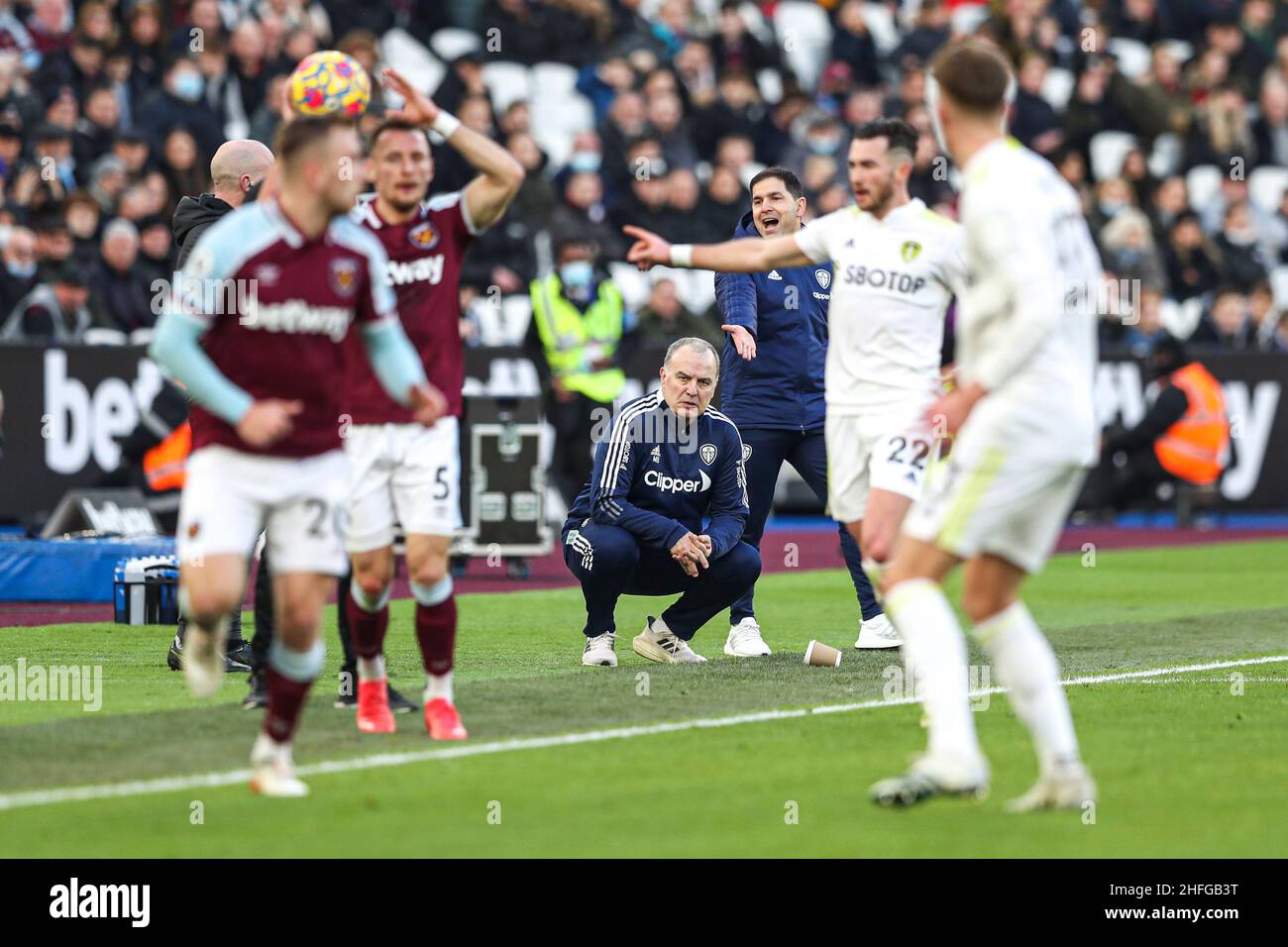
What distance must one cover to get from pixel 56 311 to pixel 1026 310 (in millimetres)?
13769

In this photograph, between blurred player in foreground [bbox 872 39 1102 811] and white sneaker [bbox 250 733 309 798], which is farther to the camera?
white sneaker [bbox 250 733 309 798]

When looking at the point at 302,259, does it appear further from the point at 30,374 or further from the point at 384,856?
the point at 30,374

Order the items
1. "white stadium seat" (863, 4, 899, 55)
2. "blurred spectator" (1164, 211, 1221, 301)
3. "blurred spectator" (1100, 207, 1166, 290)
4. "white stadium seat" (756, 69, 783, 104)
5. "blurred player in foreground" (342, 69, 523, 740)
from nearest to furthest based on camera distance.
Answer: "blurred player in foreground" (342, 69, 523, 740) → "blurred spectator" (1100, 207, 1166, 290) → "blurred spectator" (1164, 211, 1221, 301) → "white stadium seat" (756, 69, 783, 104) → "white stadium seat" (863, 4, 899, 55)

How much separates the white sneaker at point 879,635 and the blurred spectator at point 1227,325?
1300 centimetres

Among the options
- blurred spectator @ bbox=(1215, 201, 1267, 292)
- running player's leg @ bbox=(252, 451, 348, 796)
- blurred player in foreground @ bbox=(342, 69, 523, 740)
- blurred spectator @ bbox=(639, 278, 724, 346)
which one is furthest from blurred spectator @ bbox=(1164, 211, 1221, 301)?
running player's leg @ bbox=(252, 451, 348, 796)

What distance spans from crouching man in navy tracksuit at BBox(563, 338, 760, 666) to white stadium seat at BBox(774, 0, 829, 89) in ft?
51.7

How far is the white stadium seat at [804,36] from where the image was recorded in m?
26.3

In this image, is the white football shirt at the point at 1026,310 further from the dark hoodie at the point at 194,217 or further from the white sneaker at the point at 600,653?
the white sneaker at the point at 600,653

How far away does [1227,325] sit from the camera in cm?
2330

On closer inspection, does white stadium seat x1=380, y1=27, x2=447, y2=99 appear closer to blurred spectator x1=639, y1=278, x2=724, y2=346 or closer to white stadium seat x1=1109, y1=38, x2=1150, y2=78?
blurred spectator x1=639, y1=278, x2=724, y2=346

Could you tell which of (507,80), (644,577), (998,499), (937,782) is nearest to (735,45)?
(507,80)

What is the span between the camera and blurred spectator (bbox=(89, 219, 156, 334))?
18.8 meters

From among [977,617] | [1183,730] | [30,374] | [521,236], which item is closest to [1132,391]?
[521,236]

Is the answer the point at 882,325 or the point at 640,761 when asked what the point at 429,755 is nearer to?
the point at 640,761
